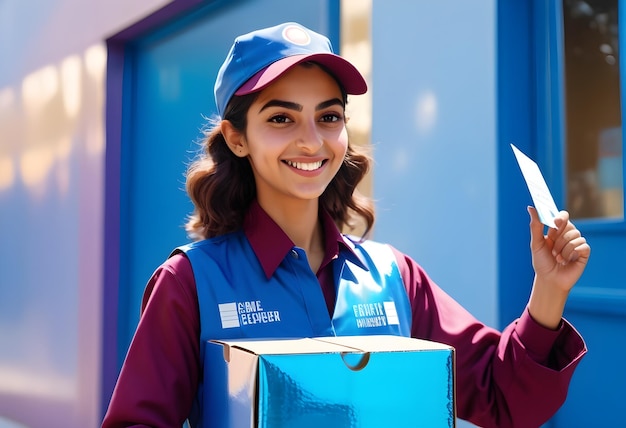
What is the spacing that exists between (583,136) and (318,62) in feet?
3.26

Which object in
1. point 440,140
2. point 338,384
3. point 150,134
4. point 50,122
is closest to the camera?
point 338,384

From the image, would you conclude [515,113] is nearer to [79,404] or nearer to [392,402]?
[392,402]

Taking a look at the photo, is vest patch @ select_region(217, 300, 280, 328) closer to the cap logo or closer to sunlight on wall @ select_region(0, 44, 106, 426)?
the cap logo

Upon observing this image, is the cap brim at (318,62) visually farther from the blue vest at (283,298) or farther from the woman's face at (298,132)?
the blue vest at (283,298)

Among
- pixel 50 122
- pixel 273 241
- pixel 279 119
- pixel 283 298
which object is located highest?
pixel 50 122

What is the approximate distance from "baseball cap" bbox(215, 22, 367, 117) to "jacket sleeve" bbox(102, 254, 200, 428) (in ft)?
1.22

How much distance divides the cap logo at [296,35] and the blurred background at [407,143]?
793 millimetres

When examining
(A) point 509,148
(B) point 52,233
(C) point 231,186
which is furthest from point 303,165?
(B) point 52,233

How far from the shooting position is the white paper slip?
133 cm

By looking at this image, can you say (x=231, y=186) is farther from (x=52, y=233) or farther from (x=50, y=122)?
(x=50, y=122)

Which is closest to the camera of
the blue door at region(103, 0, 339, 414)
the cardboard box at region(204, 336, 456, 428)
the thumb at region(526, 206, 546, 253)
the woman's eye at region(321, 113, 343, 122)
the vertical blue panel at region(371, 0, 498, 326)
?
the cardboard box at region(204, 336, 456, 428)

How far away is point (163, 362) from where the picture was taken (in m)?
1.36

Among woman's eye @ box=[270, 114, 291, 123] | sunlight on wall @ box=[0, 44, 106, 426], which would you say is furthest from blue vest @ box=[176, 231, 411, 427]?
sunlight on wall @ box=[0, 44, 106, 426]

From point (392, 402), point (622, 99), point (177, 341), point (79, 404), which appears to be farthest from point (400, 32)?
point (79, 404)
